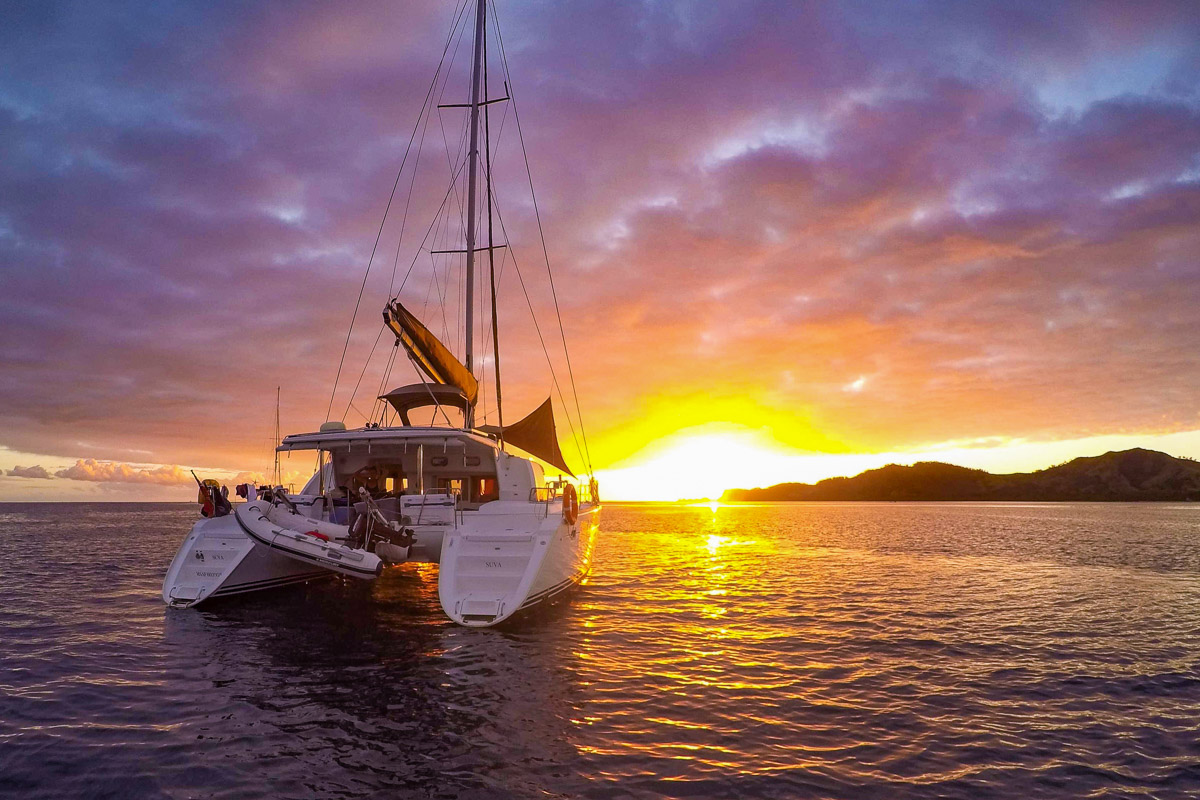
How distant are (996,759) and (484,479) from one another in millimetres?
14536

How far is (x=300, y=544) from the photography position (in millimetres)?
12203

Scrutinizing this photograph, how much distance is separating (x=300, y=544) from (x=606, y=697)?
7253 millimetres

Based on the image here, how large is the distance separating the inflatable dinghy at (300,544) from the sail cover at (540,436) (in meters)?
6.81

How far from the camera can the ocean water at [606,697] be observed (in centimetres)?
556

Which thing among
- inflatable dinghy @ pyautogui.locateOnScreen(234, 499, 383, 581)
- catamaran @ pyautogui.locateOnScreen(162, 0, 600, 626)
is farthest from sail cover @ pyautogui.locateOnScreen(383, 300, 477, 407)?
inflatable dinghy @ pyautogui.locateOnScreen(234, 499, 383, 581)

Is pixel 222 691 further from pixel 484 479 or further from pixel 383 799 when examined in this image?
pixel 484 479

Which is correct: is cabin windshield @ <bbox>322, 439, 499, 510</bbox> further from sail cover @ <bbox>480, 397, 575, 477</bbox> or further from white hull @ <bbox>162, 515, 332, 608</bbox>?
white hull @ <bbox>162, 515, 332, 608</bbox>

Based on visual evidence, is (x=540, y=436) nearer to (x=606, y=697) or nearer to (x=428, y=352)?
(x=428, y=352)

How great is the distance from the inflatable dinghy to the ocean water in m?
1.11

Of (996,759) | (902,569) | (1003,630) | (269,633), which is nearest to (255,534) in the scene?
(269,633)

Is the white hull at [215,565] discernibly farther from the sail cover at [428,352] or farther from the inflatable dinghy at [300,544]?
the sail cover at [428,352]

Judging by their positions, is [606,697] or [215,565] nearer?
[606,697]

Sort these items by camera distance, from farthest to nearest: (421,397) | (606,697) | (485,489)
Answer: (485,489) < (421,397) < (606,697)

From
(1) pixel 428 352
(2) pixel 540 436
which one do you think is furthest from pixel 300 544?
(2) pixel 540 436
